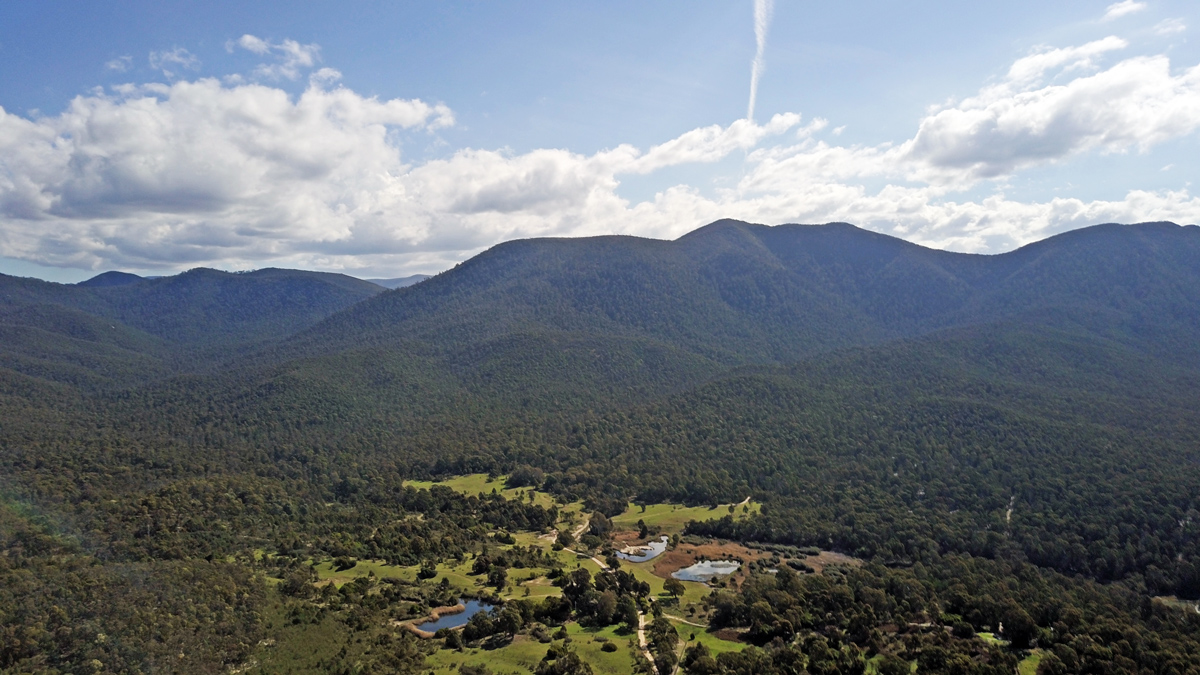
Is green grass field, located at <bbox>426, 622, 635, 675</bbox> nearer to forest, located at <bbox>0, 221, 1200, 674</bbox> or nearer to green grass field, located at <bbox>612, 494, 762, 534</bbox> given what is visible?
forest, located at <bbox>0, 221, 1200, 674</bbox>

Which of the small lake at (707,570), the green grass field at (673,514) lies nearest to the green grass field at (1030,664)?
the small lake at (707,570)

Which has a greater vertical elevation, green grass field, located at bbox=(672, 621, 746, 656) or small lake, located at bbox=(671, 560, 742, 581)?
green grass field, located at bbox=(672, 621, 746, 656)

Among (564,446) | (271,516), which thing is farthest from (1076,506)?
(271,516)

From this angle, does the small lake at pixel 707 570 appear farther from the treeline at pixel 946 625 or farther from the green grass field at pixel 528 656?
the green grass field at pixel 528 656

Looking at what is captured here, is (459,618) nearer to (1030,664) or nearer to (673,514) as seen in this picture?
(1030,664)

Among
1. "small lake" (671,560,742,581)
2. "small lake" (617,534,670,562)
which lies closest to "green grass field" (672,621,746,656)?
"small lake" (671,560,742,581)
